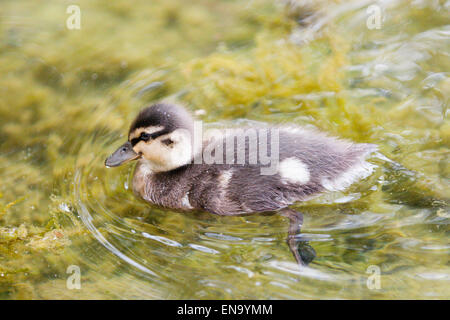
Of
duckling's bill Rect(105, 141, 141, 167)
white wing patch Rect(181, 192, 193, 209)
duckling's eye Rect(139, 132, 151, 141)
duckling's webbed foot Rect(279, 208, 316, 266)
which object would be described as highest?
duckling's eye Rect(139, 132, 151, 141)

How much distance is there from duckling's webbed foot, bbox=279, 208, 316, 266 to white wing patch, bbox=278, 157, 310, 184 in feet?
0.45

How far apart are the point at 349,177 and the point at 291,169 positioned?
11.1 inches

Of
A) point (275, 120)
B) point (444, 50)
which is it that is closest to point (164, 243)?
point (275, 120)

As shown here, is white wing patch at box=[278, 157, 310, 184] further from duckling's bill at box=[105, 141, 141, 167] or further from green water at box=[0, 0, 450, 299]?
duckling's bill at box=[105, 141, 141, 167]

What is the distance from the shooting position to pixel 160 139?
7.26ft

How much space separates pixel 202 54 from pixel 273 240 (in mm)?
1454

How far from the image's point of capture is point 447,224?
203 centimetres

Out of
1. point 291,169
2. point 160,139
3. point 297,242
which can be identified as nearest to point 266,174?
point 291,169

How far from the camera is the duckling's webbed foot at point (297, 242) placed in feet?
6.25

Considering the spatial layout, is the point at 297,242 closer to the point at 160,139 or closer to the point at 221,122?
the point at 160,139

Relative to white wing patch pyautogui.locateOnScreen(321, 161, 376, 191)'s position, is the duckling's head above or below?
above

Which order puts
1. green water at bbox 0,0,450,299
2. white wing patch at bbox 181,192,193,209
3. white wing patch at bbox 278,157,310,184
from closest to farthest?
1. green water at bbox 0,0,450,299
2. white wing patch at bbox 278,157,310,184
3. white wing patch at bbox 181,192,193,209

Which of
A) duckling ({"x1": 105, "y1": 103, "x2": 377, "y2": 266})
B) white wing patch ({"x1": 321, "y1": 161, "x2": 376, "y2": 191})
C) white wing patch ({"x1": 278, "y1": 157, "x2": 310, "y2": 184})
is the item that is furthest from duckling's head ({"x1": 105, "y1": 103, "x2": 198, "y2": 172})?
white wing patch ({"x1": 321, "y1": 161, "x2": 376, "y2": 191})

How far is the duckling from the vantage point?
213 centimetres
